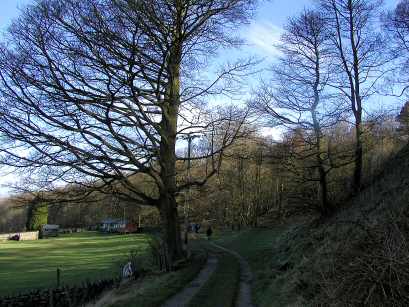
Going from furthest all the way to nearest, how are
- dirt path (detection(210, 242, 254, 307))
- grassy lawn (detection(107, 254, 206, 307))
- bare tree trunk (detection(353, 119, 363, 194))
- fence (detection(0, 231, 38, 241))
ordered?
1. fence (detection(0, 231, 38, 241))
2. bare tree trunk (detection(353, 119, 363, 194))
3. grassy lawn (detection(107, 254, 206, 307))
4. dirt path (detection(210, 242, 254, 307))

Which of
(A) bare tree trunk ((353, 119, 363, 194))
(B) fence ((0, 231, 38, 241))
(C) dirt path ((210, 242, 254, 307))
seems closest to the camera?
(C) dirt path ((210, 242, 254, 307))

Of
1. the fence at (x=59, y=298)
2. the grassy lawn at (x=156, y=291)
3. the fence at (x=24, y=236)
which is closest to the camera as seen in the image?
the grassy lawn at (x=156, y=291)

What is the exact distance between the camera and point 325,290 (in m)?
7.31

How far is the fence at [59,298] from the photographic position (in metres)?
21.0

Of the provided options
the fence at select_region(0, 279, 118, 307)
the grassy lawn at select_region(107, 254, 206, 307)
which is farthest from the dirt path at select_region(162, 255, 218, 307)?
the fence at select_region(0, 279, 118, 307)

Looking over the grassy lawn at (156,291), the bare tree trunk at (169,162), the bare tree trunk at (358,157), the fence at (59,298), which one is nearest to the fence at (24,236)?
the fence at (59,298)

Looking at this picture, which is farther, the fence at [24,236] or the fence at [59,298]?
the fence at [24,236]

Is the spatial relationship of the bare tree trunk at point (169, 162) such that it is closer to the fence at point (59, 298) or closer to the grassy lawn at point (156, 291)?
the grassy lawn at point (156, 291)

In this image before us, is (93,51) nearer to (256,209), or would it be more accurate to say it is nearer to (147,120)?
(147,120)

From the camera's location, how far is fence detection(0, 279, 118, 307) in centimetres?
2098

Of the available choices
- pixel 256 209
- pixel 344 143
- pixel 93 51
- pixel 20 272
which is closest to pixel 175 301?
pixel 93 51

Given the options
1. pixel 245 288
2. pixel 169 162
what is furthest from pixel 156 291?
pixel 169 162

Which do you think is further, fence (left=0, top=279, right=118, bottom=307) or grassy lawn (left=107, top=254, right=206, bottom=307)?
fence (left=0, top=279, right=118, bottom=307)

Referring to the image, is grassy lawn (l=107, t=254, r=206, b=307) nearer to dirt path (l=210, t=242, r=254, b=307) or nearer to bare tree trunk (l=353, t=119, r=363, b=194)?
dirt path (l=210, t=242, r=254, b=307)
